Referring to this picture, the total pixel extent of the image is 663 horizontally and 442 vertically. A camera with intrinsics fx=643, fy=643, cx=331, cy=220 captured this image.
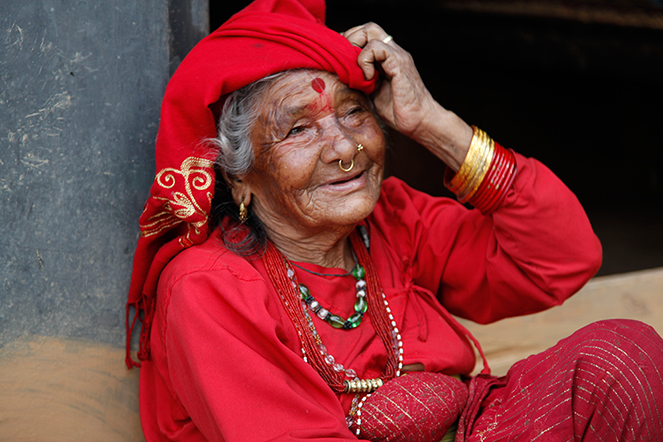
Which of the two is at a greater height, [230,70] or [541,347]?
[230,70]

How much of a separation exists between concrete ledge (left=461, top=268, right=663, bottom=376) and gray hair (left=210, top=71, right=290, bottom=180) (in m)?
1.68

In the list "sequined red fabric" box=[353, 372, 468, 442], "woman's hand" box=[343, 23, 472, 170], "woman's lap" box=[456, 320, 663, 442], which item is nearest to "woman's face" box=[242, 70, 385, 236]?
"woman's hand" box=[343, 23, 472, 170]

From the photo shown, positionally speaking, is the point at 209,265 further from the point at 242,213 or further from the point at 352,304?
the point at 352,304

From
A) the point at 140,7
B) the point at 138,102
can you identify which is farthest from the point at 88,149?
the point at 140,7

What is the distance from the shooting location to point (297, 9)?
6.84ft

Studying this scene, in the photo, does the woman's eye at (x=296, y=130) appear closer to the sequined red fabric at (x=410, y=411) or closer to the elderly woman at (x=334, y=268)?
the elderly woman at (x=334, y=268)

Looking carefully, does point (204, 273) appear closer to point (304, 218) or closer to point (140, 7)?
point (304, 218)

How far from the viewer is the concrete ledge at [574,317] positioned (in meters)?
3.21

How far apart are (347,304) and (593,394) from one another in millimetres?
788

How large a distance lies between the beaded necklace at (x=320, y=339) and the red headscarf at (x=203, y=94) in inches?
10.7

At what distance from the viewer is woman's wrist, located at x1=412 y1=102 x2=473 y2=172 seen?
212 centimetres

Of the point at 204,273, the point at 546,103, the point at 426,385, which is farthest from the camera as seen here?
the point at 546,103

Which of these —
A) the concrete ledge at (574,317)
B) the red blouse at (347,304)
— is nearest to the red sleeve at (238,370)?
the red blouse at (347,304)

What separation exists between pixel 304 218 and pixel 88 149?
0.71 meters
